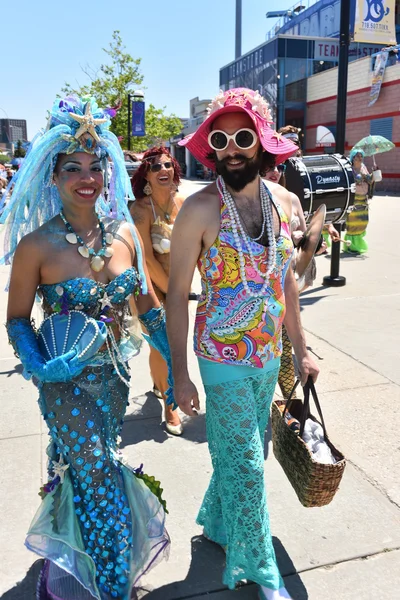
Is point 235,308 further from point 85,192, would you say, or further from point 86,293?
point 85,192

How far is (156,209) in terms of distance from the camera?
4008 millimetres

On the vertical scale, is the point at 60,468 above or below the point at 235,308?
below

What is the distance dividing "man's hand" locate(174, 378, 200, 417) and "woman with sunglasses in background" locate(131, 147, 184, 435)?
66.3 inches

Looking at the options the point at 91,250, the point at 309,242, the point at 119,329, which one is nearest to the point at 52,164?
the point at 91,250

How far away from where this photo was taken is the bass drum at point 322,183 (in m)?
5.82

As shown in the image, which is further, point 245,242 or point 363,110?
point 363,110

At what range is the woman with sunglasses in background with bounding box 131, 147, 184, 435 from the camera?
3902mm

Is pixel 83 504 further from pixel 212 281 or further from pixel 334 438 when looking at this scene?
pixel 334 438

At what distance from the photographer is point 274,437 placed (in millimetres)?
2635

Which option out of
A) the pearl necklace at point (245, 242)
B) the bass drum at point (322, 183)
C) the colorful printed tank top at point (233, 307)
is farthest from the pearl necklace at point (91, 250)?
the bass drum at point (322, 183)

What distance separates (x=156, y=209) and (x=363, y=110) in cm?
2862

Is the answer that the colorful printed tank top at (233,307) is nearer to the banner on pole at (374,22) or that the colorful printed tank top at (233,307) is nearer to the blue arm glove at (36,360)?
the blue arm glove at (36,360)

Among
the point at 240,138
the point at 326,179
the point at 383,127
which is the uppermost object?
the point at 383,127

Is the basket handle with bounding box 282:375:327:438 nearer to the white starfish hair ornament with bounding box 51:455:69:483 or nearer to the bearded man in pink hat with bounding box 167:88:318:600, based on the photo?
the bearded man in pink hat with bounding box 167:88:318:600
